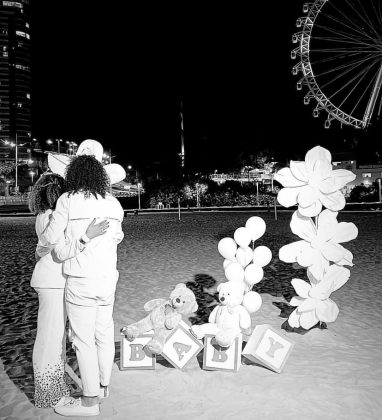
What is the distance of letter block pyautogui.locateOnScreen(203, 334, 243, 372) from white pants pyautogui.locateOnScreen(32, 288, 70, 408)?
1.28 metres

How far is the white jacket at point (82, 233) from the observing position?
3.18 metres

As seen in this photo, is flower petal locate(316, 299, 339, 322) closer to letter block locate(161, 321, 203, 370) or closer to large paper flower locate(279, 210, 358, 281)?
large paper flower locate(279, 210, 358, 281)

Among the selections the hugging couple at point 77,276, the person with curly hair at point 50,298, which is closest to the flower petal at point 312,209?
the hugging couple at point 77,276

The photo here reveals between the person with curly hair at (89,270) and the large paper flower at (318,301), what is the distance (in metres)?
2.58

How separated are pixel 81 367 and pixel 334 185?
329cm

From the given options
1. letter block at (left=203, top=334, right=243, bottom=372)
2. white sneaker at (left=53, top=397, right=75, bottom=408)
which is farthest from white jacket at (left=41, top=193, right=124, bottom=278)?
letter block at (left=203, top=334, right=243, bottom=372)

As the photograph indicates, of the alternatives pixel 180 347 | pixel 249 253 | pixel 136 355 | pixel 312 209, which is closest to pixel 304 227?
pixel 312 209

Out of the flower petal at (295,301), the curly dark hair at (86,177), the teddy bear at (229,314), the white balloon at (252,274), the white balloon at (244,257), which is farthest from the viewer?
the flower petal at (295,301)

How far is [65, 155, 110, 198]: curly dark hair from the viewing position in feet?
10.8

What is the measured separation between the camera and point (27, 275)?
9.35m

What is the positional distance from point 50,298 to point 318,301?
123 inches

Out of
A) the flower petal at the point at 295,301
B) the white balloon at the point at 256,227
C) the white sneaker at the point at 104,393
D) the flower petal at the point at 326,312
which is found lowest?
the white sneaker at the point at 104,393

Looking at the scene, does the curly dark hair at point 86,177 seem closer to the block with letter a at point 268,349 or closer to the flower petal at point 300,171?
the block with letter a at point 268,349

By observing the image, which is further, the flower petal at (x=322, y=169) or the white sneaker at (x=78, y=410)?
the flower petal at (x=322, y=169)
